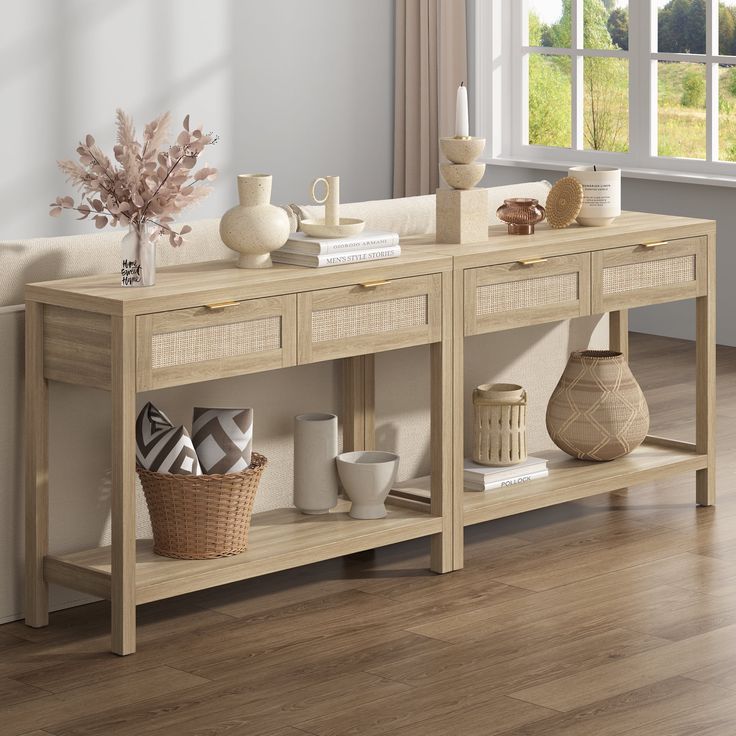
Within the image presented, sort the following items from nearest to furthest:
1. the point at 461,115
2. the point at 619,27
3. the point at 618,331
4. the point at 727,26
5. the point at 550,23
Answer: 1. the point at 461,115
2. the point at 618,331
3. the point at 727,26
4. the point at 619,27
5. the point at 550,23

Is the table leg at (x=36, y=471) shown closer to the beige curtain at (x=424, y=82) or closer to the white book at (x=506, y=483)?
the white book at (x=506, y=483)

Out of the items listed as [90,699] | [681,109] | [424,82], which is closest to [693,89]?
[681,109]

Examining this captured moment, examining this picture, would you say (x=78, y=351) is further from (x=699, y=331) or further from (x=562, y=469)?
(x=699, y=331)

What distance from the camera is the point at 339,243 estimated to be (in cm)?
327

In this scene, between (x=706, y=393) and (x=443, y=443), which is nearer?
(x=443, y=443)

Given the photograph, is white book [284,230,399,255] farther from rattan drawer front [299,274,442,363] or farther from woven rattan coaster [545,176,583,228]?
woven rattan coaster [545,176,583,228]

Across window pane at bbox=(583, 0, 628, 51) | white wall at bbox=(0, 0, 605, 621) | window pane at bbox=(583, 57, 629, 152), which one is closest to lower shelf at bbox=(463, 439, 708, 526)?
white wall at bbox=(0, 0, 605, 621)

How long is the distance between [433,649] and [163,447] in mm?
688

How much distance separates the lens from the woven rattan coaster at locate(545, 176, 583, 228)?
12.5ft

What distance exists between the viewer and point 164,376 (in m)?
2.92

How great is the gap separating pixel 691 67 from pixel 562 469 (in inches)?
121

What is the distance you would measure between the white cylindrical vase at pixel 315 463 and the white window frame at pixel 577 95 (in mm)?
3201

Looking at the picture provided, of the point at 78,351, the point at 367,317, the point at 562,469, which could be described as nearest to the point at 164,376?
the point at 78,351

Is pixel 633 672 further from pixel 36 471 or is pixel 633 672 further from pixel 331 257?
pixel 36 471
